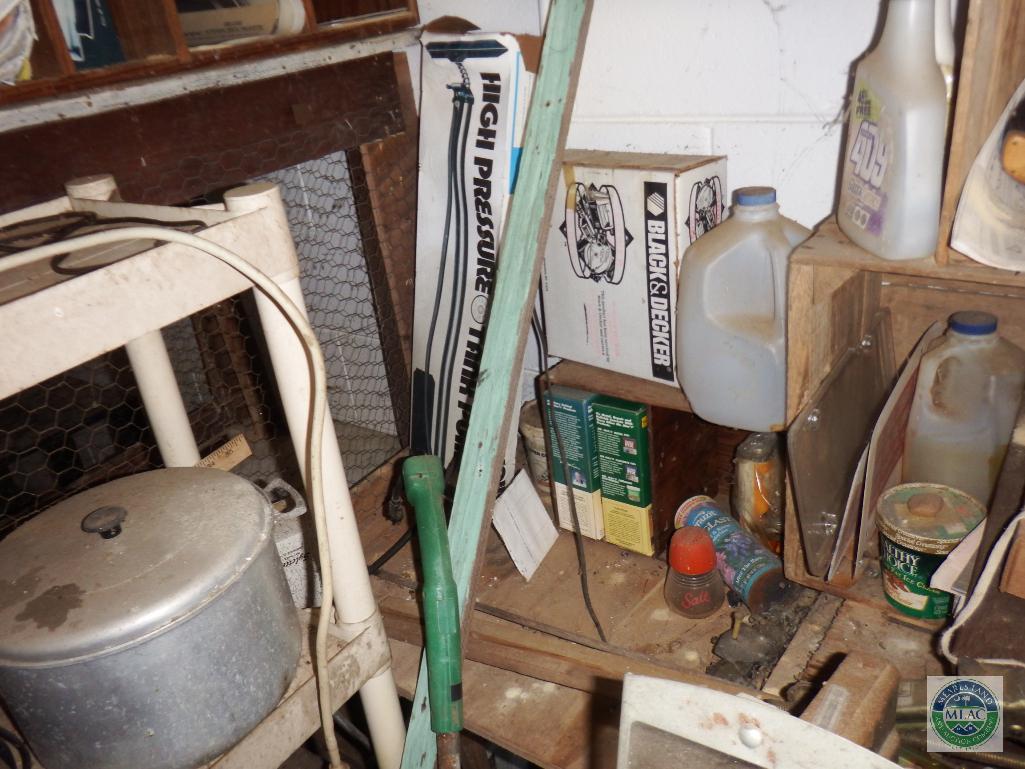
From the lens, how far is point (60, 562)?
64 centimetres

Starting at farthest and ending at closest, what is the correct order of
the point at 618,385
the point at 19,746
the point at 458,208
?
the point at 458,208
the point at 618,385
the point at 19,746

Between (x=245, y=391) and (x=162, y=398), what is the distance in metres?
0.88

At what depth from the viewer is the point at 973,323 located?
0.90m

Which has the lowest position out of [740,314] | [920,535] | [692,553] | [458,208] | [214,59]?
[692,553]

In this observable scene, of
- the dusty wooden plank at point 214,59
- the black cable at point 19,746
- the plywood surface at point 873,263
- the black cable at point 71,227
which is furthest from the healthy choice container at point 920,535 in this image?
the dusty wooden plank at point 214,59

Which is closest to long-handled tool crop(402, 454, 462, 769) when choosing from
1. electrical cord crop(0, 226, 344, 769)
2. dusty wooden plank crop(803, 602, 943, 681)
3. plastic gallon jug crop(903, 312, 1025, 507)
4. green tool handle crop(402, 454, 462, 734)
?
green tool handle crop(402, 454, 462, 734)

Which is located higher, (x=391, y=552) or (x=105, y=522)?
(x=105, y=522)

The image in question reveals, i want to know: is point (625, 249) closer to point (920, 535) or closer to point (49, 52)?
point (920, 535)

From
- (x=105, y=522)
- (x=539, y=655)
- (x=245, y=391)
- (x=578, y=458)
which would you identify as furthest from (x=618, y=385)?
(x=245, y=391)

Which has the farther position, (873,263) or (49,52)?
(49,52)

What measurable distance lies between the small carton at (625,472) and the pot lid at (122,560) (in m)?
0.60

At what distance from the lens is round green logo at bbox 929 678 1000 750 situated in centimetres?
67

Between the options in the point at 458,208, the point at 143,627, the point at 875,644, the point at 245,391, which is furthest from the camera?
the point at 245,391

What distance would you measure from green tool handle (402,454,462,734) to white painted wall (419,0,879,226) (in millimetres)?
678
